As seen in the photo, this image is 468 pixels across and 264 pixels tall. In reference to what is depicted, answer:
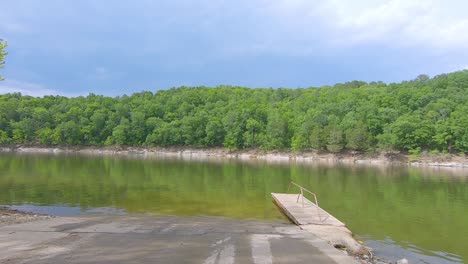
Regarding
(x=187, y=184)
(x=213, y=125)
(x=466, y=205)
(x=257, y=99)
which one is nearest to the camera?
(x=466, y=205)

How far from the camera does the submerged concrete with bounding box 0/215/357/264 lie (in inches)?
417

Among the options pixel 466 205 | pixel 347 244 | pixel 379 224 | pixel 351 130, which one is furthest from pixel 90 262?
pixel 351 130

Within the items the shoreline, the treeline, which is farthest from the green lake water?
the treeline

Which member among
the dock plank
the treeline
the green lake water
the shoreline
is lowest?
the green lake water

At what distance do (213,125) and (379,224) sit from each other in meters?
108

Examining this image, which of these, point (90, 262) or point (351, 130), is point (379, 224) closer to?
point (90, 262)

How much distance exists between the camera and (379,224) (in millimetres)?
20469

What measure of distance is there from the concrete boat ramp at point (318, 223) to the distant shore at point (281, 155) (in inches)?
2658

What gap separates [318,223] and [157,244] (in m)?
8.51

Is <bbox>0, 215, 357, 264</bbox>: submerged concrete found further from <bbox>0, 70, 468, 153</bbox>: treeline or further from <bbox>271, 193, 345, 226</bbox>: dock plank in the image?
<bbox>0, 70, 468, 153</bbox>: treeline

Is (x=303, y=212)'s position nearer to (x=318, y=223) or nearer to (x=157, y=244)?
(x=318, y=223)

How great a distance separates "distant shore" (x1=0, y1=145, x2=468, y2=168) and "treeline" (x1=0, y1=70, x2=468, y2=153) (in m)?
2.36

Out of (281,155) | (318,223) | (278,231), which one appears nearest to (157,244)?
(278,231)

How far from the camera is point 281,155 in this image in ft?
354
